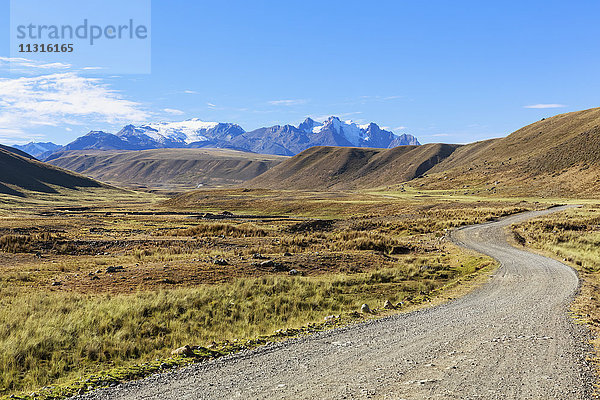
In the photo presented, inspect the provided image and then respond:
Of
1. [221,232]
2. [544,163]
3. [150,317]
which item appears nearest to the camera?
[150,317]

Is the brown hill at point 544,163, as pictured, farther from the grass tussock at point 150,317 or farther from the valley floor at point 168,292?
the grass tussock at point 150,317

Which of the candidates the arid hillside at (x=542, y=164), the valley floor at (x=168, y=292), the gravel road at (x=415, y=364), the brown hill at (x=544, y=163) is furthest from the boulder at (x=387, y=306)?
the brown hill at (x=544, y=163)

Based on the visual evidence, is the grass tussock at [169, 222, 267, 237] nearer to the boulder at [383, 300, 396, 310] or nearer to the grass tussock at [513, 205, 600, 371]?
the grass tussock at [513, 205, 600, 371]

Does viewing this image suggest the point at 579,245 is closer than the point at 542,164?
Yes

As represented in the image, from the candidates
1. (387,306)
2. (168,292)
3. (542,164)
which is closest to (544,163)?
(542,164)

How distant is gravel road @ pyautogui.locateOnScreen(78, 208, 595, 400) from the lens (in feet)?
28.6

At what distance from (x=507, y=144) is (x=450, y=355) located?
20707cm

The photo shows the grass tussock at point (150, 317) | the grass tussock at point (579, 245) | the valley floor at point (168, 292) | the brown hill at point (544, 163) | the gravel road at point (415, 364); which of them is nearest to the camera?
the gravel road at point (415, 364)

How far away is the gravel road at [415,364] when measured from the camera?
28.6 ft

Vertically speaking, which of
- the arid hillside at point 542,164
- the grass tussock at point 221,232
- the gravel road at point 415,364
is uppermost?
the arid hillside at point 542,164

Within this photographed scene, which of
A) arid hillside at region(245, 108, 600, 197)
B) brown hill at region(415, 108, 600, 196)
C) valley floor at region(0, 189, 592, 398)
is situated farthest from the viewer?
brown hill at region(415, 108, 600, 196)

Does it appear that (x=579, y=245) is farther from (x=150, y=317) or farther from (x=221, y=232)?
(x=221, y=232)

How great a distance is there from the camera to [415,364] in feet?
33.4

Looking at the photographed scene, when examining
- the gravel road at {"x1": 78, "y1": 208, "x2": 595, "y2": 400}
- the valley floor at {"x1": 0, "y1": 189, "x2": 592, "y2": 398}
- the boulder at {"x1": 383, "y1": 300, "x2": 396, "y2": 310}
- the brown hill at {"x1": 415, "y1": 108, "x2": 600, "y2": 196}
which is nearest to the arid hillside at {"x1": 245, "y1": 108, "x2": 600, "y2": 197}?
the brown hill at {"x1": 415, "y1": 108, "x2": 600, "y2": 196}
